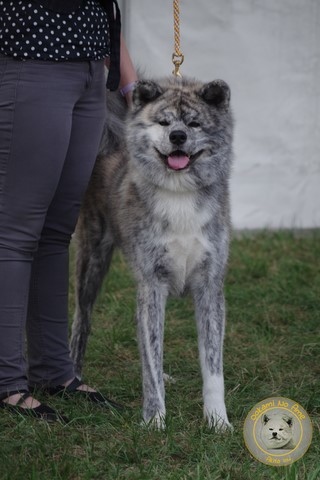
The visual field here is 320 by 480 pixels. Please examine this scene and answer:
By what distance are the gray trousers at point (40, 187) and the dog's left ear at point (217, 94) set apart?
383mm

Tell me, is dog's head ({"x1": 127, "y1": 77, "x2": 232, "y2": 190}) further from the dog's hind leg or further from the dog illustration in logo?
the dog illustration in logo

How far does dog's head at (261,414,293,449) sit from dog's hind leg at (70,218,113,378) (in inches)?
48.8

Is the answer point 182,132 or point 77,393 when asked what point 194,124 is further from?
point 77,393

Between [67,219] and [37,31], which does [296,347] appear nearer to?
[67,219]

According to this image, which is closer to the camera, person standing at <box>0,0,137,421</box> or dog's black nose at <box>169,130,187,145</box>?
person standing at <box>0,0,137,421</box>

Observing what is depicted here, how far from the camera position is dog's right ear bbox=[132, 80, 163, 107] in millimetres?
3508

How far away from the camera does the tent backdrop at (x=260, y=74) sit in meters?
6.39

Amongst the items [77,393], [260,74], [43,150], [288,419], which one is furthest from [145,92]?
[260,74]

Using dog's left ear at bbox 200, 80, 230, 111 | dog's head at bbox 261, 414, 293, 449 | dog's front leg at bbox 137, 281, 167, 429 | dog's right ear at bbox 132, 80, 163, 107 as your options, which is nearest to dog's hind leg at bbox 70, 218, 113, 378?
dog's front leg at bbox 137, 281, 167, 429

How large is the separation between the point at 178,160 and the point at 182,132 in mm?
107

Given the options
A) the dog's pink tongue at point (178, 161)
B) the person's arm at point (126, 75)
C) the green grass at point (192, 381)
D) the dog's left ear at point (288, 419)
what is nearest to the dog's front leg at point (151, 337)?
the green grass at point (192, 381)

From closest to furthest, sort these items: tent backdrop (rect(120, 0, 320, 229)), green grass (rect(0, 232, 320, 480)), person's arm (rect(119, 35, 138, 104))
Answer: green grass (rect(0, 232, 320, 480)), person's arm (rect(119, 35, 138, 104)), tent backdrop (rect(120, 0, 320, 229))

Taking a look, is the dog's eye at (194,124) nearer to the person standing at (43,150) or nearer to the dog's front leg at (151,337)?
the person standing at (43,150)

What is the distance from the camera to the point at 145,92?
139 inches
